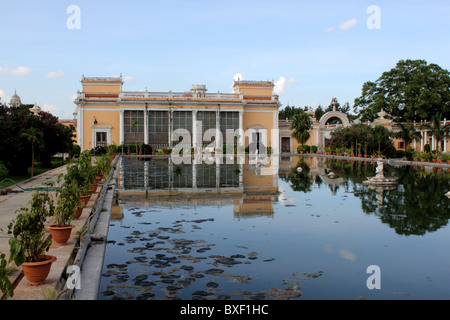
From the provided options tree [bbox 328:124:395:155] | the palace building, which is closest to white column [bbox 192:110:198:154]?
the palace building

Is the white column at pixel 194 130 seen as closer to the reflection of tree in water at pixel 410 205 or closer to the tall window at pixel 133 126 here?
the tall window at pixel 133 126

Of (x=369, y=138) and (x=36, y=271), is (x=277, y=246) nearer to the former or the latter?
(x=36, y=271)

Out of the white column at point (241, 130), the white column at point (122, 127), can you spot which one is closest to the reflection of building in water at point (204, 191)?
the white column at point (122, 127)

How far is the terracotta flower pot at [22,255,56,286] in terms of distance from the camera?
510 centimetres

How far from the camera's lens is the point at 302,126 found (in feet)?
161

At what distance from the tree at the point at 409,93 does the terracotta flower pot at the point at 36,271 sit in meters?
46.7

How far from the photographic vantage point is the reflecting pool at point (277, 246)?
18.8 ft

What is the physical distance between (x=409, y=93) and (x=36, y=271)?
48.7 m

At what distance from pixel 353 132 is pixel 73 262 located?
3741 cm

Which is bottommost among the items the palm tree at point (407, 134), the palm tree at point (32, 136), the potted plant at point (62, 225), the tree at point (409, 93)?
the potted plant at point (62, 225)

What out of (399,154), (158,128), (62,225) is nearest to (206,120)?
(158,128)

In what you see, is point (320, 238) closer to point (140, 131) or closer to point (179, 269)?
point (179, 269)

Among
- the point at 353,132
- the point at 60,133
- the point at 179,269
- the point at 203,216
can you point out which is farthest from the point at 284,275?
the point at 353,132

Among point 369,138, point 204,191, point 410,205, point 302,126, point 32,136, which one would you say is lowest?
point 410,205
